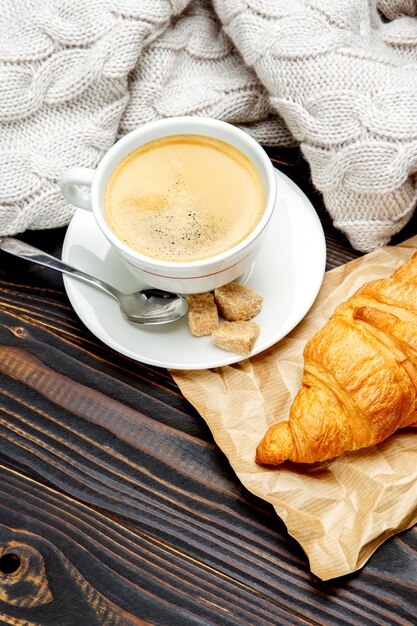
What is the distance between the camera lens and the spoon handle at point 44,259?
1497 millimetres

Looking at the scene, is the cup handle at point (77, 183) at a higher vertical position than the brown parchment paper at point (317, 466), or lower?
higher

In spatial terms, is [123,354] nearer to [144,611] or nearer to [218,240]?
[218,240]

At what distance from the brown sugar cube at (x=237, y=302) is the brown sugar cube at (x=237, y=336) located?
22mm

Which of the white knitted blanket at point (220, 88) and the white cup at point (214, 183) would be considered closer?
the white cup at point (214, 183)

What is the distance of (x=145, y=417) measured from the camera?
153cm

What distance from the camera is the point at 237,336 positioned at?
1414 millimetres

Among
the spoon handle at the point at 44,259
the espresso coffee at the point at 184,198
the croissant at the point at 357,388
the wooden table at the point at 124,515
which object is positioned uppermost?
the espresso coffee at the point at 184,198

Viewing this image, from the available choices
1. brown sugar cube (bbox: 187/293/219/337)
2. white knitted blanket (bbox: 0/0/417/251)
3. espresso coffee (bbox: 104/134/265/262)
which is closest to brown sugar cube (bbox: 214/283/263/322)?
brown sugar cube (bbox: 187/293/219/337)

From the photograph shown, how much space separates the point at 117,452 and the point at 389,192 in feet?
2.52

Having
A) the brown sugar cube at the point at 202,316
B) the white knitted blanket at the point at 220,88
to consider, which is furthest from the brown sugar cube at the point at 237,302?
the white knitted blanket at the point at 220,88

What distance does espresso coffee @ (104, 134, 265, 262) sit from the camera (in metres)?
1.38

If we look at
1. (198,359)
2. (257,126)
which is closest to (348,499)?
(198,359)

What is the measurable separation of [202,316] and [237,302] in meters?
0.08

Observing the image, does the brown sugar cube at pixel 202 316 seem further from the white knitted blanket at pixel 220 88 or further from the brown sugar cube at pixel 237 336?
the white knitted blanket at pixel 220 88
